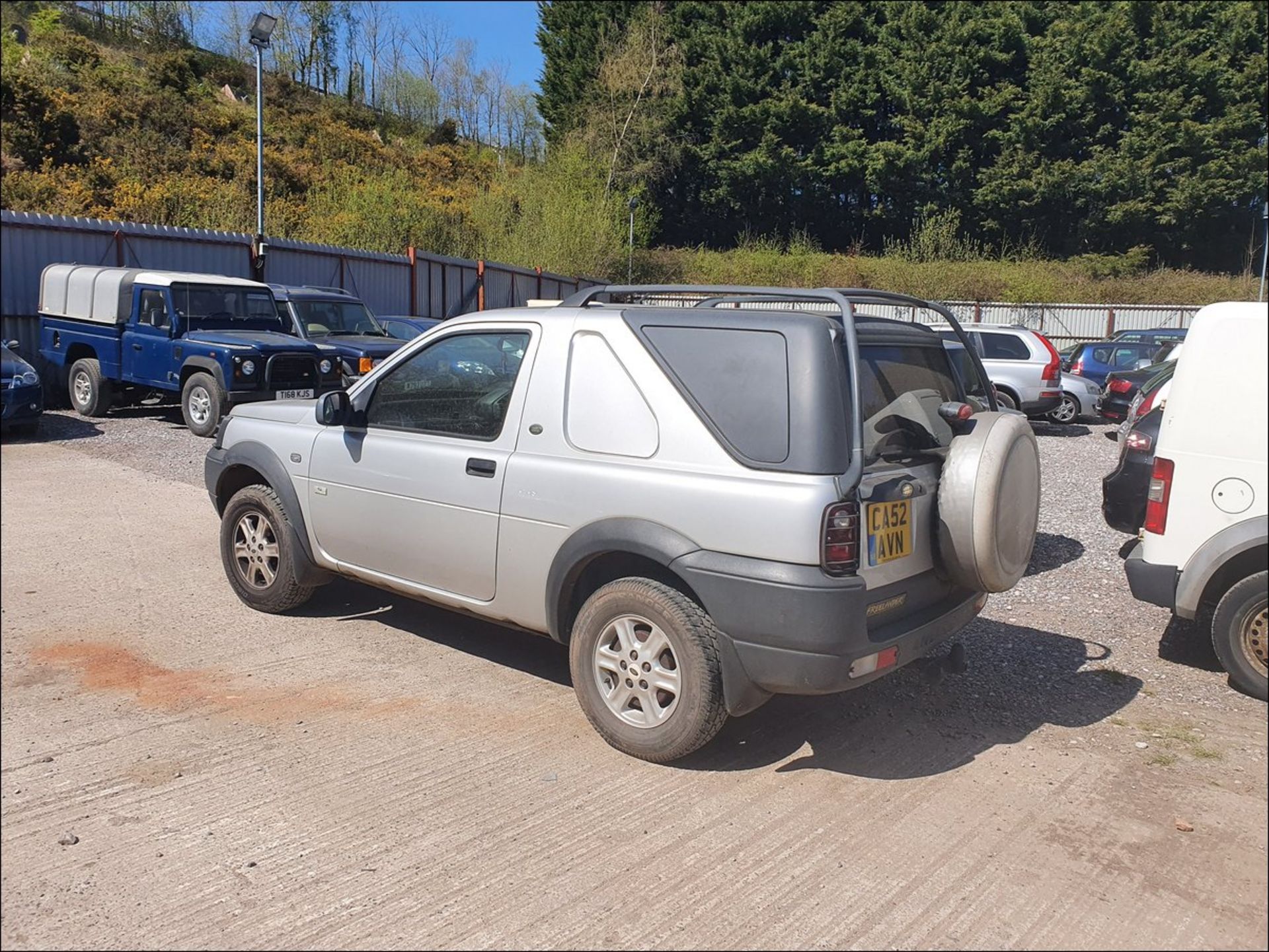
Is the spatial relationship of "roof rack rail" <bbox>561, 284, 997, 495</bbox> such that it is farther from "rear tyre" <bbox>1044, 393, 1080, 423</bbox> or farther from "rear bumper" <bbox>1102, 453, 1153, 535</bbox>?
"rear tyre" <bbox>1044, 393, 1080, 423</bbox>

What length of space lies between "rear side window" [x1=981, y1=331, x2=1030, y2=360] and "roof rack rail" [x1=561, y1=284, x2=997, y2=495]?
11.7 meters

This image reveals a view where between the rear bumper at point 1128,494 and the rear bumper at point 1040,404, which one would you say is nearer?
the rear bumper at point 1128,494

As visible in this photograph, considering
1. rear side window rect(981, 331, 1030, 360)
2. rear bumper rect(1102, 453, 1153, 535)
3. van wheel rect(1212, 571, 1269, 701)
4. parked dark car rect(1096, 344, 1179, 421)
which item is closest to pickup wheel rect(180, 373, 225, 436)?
rear bumper rect(1102, 453, 1153, 535)

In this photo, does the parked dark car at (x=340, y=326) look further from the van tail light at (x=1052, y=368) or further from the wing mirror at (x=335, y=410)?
the van tail light at (x=1052, y=368)

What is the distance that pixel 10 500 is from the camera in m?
2.07

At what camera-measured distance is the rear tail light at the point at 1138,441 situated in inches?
273

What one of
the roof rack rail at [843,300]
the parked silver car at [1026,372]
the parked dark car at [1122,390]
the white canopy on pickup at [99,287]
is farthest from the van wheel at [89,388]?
the parked dark car at [1122,390]

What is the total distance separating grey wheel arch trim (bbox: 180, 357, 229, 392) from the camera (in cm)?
1266

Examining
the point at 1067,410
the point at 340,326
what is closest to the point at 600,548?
the point at 340,326

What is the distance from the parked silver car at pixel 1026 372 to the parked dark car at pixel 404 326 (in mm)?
9269

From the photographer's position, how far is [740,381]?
157 inches

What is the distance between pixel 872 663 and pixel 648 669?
2.99 feet

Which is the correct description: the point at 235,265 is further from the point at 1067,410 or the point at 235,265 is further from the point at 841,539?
the point at 841,539

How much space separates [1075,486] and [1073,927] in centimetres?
922
